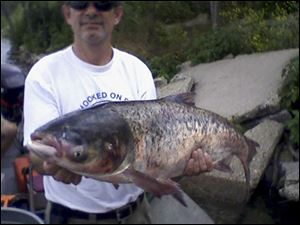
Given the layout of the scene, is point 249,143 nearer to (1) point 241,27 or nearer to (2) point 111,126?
(2) point 111,126

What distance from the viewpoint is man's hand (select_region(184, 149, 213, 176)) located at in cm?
180

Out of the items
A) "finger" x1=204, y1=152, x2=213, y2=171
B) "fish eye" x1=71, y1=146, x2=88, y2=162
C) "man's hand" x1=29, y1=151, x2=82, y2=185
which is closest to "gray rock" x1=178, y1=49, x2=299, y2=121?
"finger" x1=204, y1=152, x2=213, y2=171

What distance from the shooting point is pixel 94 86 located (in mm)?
1855

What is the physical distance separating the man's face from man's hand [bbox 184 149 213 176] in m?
0.36

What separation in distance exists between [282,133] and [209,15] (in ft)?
5.79

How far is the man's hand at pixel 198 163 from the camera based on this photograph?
5.90ft

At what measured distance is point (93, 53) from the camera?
184cm

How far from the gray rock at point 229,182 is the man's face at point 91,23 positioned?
79 cm

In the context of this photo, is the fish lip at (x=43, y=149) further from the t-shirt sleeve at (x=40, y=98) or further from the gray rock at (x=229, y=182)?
the gray rock at (x=229, y=182)

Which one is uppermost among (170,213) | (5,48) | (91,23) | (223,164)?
(91,23)

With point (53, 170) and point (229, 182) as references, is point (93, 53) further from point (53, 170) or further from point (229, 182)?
point (229, 182)

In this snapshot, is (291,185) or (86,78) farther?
(291,185)

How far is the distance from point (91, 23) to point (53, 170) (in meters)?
0.38

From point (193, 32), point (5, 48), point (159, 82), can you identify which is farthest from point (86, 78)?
point (5, 48)
